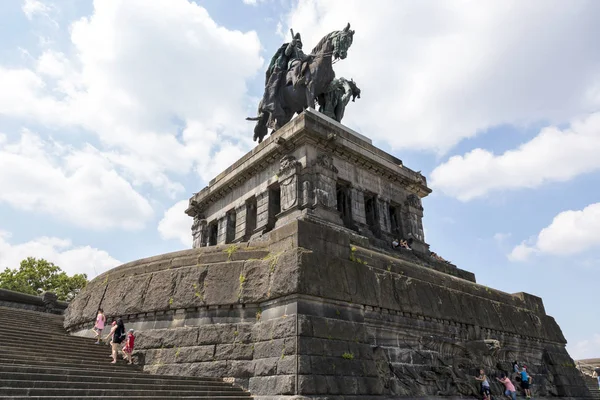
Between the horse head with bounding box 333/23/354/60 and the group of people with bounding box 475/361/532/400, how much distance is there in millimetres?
16291

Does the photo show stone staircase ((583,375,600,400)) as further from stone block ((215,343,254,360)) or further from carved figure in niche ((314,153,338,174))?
stone block ((215,343,254,360))

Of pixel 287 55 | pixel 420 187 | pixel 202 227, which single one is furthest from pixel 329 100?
pixel 202 227

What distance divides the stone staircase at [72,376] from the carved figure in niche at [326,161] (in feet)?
33.6

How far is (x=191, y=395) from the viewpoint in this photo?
7.93 metres

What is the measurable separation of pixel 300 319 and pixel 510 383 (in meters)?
8.06

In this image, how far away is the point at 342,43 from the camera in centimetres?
2223

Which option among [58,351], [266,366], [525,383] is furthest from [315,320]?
[525,383]

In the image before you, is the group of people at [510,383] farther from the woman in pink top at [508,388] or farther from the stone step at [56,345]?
the stone step at [56,345]

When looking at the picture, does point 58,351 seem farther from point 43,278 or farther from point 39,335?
point 43,278

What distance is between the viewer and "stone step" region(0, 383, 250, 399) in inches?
246

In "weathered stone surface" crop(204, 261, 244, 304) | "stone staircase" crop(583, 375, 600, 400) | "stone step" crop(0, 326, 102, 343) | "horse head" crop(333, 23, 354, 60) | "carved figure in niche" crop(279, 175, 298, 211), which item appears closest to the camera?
"weathered stone surface" crop(204, 261, 244, 304)

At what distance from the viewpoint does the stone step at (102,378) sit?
6.73 metres

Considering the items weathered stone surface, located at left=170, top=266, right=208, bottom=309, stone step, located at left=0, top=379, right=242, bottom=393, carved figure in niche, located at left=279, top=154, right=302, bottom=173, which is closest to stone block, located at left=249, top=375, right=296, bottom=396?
stone step, located at left=0, top=379, right=242, bottom=393

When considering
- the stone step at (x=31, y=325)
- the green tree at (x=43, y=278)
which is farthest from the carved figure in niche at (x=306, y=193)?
the green tree at (x=43, y=278)
